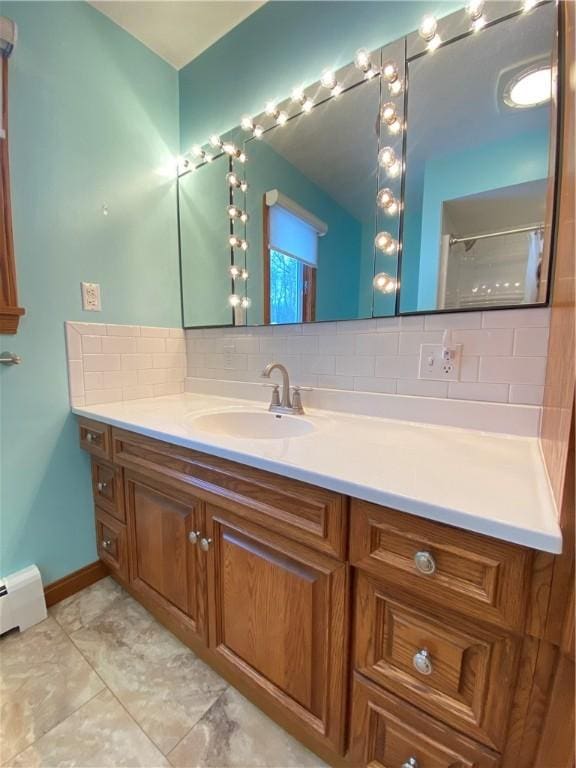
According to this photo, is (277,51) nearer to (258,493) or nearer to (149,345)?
(149,345)

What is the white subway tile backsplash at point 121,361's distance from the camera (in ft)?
4.30

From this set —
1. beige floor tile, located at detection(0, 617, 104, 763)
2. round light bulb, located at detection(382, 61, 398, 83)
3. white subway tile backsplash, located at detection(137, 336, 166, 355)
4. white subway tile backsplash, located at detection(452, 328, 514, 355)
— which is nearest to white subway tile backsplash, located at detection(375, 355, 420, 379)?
white subway tile backsplash, located at detection(452, 328, 514, 355)

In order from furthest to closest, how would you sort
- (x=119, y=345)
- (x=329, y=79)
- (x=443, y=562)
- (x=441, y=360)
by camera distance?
1. (x=119, y=345)
2. (x=329, y=79)
3. (x=441, y=360)
4. (x=443, y=562)

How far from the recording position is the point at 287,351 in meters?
1.33

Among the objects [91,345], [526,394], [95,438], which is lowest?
[95,438]

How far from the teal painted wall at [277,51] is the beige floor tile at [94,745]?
7.11ft

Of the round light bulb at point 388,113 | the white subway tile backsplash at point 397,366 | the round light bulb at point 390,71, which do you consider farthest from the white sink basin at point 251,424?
Answer: the round light bulb at point 390,71

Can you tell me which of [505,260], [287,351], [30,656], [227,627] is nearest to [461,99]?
[505,260]

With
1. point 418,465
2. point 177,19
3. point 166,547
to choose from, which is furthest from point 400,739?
point 177,19

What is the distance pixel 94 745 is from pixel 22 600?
595mm

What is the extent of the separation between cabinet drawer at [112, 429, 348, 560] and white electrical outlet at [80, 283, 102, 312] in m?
0.63

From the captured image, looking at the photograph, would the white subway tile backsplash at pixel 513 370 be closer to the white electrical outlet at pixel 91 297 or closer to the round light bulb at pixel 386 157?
the round light bulb at pixel 386 157

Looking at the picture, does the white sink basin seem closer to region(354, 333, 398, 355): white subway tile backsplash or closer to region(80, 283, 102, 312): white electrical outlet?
region(354, 333, 398, 355): white subway tile backsplash

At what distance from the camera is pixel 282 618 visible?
77cm
